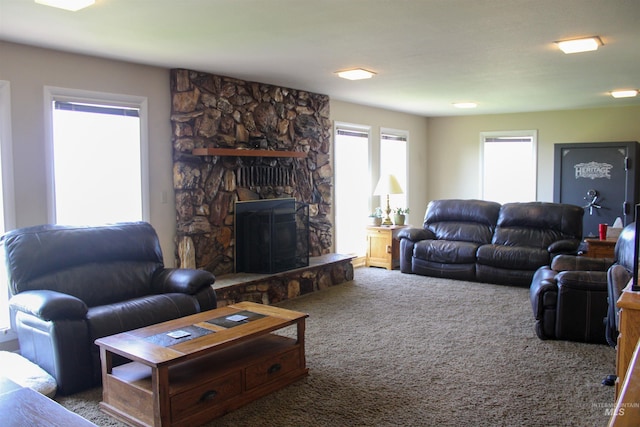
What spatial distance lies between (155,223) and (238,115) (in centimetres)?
146

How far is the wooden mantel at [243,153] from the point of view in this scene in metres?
5.12

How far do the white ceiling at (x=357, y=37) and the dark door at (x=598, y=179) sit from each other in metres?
1.71

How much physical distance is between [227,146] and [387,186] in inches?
113

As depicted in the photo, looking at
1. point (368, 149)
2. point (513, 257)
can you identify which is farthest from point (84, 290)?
point (368, 149)

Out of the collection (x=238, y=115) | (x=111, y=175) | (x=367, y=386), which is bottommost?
(x=367, y=386)

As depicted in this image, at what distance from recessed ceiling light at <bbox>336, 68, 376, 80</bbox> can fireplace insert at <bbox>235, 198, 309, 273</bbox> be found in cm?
157

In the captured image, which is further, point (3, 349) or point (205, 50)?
point (205, 50)

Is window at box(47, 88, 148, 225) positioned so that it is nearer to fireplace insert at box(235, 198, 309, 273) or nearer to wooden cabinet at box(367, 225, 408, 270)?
fireplace insert at box(235, 198, 309, 273)

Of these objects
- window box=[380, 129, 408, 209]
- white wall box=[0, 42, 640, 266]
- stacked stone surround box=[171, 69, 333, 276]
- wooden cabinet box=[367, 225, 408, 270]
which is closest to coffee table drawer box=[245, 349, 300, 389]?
stacked stone surround box=[171, 69, 333, 276]

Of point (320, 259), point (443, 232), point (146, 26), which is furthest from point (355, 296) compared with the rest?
point (146, 26)

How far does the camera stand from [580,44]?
4043 mm

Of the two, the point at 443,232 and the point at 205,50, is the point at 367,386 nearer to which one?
the point at 205,50

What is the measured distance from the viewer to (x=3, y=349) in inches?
156

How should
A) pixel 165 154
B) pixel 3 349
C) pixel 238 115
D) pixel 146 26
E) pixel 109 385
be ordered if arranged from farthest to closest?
1. pixel 238 115
2. pixel 165 154
3. pixel 3 349
4. pixel 146 26
5. pixel 109 385
